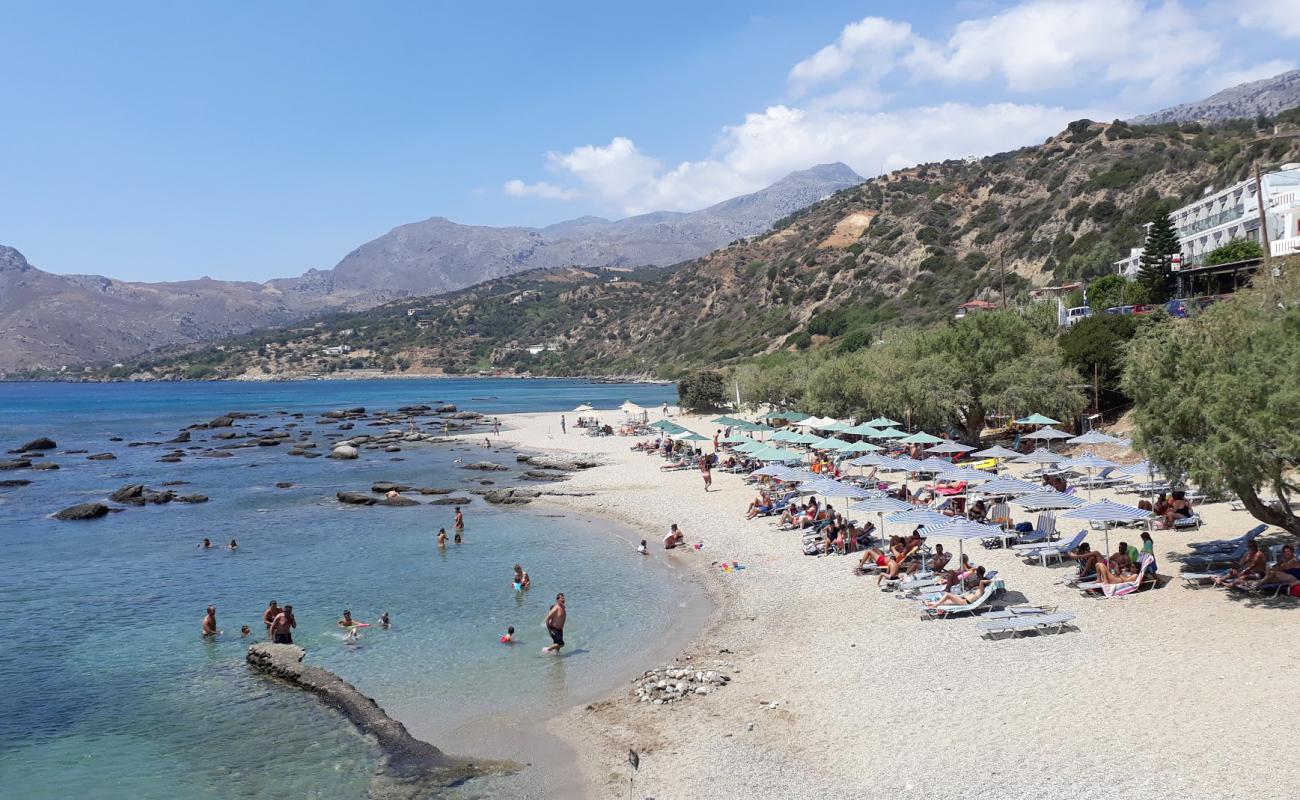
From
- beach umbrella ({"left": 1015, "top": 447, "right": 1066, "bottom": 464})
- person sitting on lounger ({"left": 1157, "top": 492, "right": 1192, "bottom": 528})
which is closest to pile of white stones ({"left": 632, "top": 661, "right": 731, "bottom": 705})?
person sitting on lounger ({"left": 1157, "top": 492, "right": 1192, "bottom": 528})

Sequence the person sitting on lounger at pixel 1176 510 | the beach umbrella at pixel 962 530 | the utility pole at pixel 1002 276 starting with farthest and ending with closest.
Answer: the utility pole at pixel 1002 276
the person sitting on lounger at pixel 1176 510
the beach umbrella at pixel 962 530

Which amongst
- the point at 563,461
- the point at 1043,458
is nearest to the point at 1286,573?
the point at 1043,458

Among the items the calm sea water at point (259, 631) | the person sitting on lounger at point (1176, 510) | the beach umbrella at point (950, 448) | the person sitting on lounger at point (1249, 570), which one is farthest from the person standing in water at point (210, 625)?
the beach umbrella at point (950, 448)

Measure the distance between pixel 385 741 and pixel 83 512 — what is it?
→ 31.5 m

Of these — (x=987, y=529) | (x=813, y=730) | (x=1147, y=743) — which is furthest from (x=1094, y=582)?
(x=813, y=730)

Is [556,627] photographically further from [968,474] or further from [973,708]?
[968,474]

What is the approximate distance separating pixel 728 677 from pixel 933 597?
505 centimetres

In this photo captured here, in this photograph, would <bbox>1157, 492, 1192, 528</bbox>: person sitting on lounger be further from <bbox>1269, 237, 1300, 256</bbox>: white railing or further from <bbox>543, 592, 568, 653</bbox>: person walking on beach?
<bbox>1269, 237, 1300, 256</bbox>: white railing

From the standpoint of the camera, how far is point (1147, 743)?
10.4 meters

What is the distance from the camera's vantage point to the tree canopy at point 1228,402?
1378cm

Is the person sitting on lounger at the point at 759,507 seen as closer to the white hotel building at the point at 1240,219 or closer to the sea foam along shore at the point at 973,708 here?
the sea foam along shore at the point at 973,708

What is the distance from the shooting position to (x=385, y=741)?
13.1m

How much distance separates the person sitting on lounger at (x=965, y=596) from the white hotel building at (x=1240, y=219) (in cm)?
4025

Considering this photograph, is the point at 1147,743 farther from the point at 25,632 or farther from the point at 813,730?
the point at 25,632
